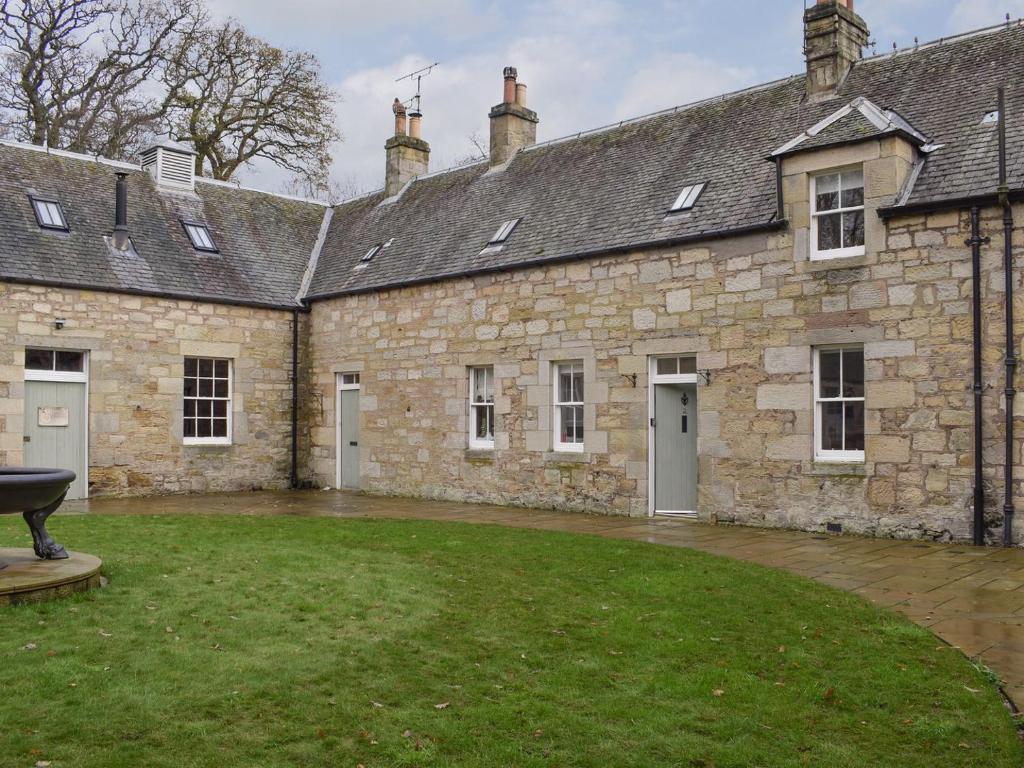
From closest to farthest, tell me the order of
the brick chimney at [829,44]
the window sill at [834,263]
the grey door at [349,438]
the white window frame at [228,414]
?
the window sill at [834,263], the brick chimney at [829,44], the white window frame at [228,414], the grey door at [349,438]

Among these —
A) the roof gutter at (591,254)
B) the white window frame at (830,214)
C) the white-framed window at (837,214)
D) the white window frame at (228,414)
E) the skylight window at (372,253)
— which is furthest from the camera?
the skylight window at (372,253)

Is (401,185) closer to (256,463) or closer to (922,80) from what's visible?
(256,463)

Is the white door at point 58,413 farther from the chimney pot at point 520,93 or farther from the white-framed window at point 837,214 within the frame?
the white-framed window at point 837,214

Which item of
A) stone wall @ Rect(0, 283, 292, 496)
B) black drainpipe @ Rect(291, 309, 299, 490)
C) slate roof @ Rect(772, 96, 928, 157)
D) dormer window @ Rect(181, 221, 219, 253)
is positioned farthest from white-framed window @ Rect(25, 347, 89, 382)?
slate roof @ Rect(772, 96, 928, 157)

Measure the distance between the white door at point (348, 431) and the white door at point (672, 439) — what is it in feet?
22.5

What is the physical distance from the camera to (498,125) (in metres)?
19.1

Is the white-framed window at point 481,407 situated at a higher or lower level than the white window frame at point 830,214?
lower

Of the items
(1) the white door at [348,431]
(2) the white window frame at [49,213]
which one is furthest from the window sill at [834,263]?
(2) the white window frame at [49,213]

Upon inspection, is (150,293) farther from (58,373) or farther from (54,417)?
(54,417)

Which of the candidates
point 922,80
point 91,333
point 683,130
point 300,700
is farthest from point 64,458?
point 922,80

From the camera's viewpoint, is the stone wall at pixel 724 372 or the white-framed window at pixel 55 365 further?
the white-framed window at pixel 55 365

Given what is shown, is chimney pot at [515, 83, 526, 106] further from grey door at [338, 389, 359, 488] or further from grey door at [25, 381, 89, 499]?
grey door at [25, 381, 89, 499]

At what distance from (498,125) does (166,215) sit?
6.91 metres

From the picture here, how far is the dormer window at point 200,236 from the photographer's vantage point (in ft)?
61.9
